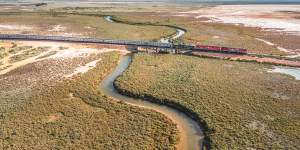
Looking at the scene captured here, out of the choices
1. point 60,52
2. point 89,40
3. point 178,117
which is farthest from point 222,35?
point 178,117

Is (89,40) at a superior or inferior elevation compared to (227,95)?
superior

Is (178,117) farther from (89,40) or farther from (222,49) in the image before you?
(89,40)

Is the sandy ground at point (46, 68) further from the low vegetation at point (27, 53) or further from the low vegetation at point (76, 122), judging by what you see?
the low vegetation at point (27, 53)

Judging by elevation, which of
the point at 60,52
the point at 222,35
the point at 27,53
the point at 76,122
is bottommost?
the point at 76,122

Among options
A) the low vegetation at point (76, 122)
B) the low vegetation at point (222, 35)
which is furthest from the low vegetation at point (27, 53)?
the low vegetation at point (222, 35)

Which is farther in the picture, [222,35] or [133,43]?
[222,35]

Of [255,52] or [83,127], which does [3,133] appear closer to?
[83,127]

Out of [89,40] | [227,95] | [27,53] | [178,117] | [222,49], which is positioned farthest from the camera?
[89,40]

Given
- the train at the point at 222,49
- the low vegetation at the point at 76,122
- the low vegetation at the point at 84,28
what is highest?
the train at the point at 222,49
